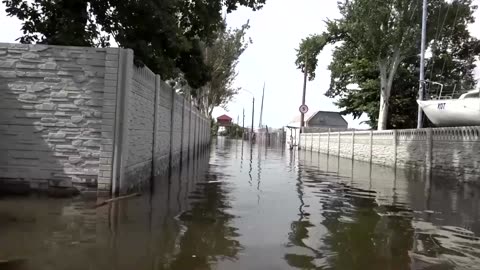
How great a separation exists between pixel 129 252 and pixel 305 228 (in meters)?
3.04

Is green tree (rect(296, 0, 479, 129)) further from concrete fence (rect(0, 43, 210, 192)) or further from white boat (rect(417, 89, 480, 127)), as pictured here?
concrete fence (rect(0, 43, 210, 192))

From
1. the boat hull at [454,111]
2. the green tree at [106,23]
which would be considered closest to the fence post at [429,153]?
the boat hull at [454,111]

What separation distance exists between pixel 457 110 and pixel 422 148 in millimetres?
1981

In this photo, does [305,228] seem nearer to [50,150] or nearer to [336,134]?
[50,150]

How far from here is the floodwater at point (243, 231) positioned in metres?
6.06

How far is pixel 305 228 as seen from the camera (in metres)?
8.20

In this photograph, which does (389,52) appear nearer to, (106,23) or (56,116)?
(106,23)

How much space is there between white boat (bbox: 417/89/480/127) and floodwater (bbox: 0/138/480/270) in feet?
21.9

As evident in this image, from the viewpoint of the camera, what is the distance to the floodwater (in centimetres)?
606

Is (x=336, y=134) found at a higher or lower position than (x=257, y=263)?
higher

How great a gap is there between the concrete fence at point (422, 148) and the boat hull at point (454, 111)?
1.41 meters

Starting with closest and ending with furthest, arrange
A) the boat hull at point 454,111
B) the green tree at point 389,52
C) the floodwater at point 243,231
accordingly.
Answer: the floodwater at point 243,231 < the boat hull at point 454,111 < the green tree at point 389,52

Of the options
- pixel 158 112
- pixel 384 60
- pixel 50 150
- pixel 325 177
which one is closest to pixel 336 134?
pixel 384 60

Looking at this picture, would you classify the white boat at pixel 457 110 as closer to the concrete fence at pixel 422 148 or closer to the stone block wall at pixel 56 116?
the concrete fence at pixel 422 148
